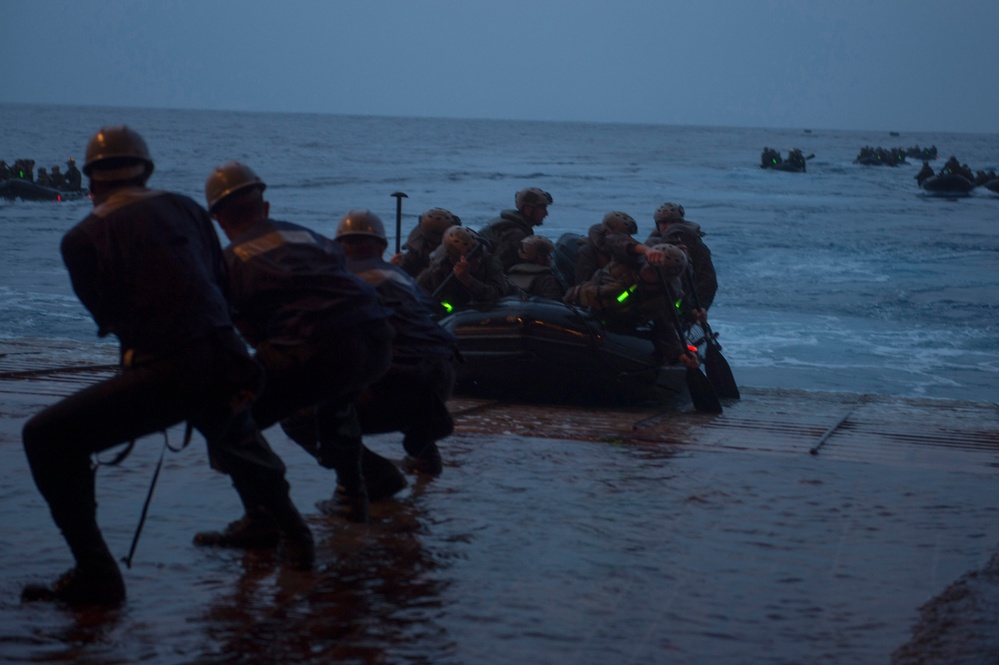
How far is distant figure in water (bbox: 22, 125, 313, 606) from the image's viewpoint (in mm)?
4094

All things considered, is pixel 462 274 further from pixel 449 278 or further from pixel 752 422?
pixel 752 422

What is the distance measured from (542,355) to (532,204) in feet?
6.92

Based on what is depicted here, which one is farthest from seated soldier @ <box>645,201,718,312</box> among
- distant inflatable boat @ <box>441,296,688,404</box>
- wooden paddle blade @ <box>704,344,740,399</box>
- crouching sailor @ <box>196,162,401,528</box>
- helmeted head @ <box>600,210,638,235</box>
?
crouching sailor @ <box>196,162,401,528</box>

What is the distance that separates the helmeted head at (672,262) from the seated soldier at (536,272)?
1.12 m

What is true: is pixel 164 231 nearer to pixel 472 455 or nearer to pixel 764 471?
pixel 472 455

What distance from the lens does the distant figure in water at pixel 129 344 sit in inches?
161

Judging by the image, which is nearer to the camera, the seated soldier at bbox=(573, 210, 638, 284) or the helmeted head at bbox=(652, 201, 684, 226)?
the seated soldier at bbox=(573, 210, 638, 284)

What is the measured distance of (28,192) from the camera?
1986 inches

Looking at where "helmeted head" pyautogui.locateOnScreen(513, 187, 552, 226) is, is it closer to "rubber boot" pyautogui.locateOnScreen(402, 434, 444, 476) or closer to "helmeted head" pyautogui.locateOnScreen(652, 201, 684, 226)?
"helmeted head" pyautogui.locateOnScreen(652, 201, 684, 226)

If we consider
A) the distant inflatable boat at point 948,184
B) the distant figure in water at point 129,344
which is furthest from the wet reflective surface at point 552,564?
the distant inflatable boat at point 948,184

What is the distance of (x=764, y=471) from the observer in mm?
7074

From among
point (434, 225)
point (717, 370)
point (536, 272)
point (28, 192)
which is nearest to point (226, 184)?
point (434, 225)

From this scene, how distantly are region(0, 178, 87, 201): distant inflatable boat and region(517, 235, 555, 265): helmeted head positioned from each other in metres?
43.5

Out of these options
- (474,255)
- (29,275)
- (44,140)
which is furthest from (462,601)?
(44,140)
